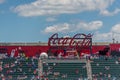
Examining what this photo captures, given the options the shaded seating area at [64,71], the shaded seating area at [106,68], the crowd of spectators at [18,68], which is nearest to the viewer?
the crowd of spectators at [18,68]

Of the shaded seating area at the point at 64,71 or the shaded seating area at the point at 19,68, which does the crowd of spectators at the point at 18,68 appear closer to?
the shaded seating area at the point at 19,68

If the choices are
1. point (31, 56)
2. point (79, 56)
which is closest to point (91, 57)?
point (79, 56)

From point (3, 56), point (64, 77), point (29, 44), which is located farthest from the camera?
point (29, 44)

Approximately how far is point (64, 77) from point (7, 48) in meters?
11.4

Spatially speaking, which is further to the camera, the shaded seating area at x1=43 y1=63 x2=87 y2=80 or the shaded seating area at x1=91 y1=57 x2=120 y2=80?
the shaded seating area at x1=91 y1=57 x2=120 y2=80

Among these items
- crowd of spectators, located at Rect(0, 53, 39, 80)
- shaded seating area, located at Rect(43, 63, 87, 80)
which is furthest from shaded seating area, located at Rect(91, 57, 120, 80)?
crowd of spectators, located at Rect(0, 53, 39, 80)

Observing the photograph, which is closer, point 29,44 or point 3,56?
point 3,56

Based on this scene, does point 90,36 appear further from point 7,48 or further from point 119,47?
point 7,48

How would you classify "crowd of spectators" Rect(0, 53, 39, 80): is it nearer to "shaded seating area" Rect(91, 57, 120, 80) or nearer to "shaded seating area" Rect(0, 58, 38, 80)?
"shaded seating area" Rect(0, 58, 38, 80)

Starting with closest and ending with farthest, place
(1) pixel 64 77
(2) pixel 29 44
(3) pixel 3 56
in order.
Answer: (1) pixel 64 77 → (3) pixel 3 56 → (2) pixel 29 44

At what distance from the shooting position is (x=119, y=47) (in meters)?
76.9

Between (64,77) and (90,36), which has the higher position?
(90,36)

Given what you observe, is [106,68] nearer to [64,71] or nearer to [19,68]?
[64,71]

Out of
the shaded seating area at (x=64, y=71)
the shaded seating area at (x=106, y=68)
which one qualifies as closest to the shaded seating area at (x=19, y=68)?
the shaded seating area at (x=64, y=71)
